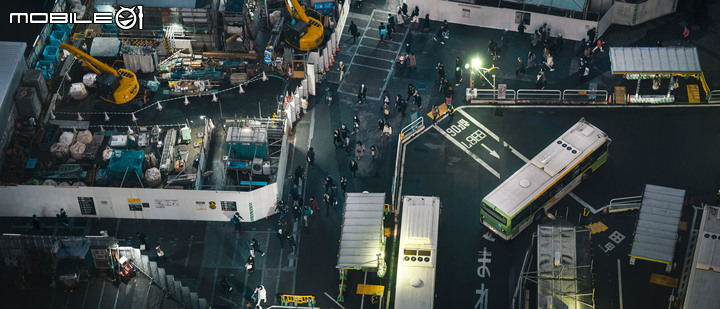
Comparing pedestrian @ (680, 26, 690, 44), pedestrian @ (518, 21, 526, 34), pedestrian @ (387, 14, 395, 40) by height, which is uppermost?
pedestrian @ (680, 26, 690, 44)

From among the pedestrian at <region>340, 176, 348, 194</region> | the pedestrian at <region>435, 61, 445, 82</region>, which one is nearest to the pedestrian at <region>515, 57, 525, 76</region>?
the pedestrian at <region>435, 61, 445, 82</region>

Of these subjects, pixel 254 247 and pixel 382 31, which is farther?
pixel 382 31

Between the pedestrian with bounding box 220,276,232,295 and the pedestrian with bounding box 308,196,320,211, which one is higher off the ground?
the pedestrian with bounding box 308,196,320,211

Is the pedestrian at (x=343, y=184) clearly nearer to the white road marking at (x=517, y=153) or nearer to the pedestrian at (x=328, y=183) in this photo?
the pedestrian at (x=328, y=183)

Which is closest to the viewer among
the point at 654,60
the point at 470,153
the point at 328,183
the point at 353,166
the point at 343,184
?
the point at 328,183

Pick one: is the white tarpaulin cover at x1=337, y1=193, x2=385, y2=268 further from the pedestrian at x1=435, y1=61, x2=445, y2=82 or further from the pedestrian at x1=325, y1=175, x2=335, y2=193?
the pedestrian at x1=435, y1=61, x2=445, y2=82

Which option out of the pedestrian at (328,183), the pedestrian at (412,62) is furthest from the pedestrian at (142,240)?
the pedestrian at (412,62)

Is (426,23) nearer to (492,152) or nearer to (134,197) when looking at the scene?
(492,152)

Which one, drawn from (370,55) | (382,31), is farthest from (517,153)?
(382,31)
